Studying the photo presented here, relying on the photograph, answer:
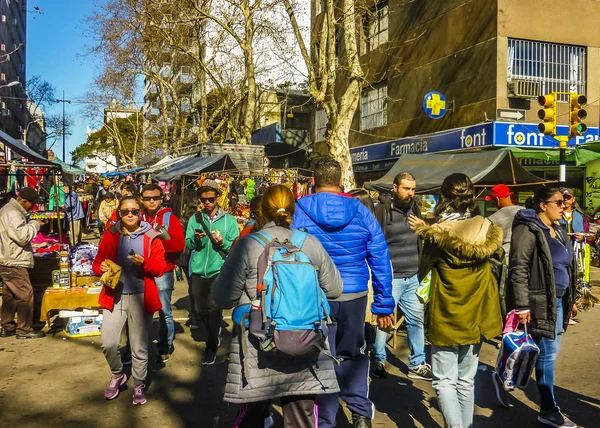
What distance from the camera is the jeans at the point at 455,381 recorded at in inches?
151

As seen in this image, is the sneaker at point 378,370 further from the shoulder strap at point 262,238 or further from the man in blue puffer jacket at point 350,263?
the shoulder strap at point 262,238

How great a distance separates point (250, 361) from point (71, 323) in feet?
16.3

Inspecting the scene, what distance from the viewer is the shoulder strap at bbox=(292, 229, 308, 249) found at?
11.2ft

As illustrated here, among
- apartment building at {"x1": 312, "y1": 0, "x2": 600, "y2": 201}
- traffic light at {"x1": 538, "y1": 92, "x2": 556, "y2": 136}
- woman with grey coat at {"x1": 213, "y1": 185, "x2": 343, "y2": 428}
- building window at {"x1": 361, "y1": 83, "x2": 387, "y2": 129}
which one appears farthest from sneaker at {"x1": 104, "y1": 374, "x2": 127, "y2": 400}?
building window at {"x1": 361, "y1": 83, "x2": 387, "y2": 129}

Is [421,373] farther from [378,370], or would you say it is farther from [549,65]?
[549,65]

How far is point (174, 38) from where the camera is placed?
2355 centimetres

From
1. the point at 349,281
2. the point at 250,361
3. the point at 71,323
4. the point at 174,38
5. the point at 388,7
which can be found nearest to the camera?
the point at 250,361

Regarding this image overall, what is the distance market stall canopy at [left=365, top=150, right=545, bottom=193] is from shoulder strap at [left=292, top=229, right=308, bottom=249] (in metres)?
7.03

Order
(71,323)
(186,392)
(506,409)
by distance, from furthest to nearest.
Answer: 1. (71,323)
2. (186,392)
3. (506,409)

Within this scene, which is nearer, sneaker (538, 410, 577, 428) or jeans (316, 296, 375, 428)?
jeans (316, 296, 375, 428)

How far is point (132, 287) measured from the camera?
197 inches

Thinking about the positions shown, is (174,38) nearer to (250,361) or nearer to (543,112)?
(543,112)

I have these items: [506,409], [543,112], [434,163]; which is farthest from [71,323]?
[543,112]

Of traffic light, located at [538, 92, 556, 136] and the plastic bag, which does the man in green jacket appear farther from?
traffic light, located at [538, 92, 556, 136]
